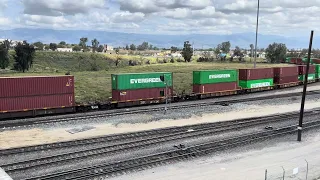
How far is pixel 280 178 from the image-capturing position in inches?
666

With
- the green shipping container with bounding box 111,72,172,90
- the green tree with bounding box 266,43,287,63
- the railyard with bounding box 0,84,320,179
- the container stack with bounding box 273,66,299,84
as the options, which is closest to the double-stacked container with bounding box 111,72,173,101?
the green shipping container with bounding box 111,72,172,90

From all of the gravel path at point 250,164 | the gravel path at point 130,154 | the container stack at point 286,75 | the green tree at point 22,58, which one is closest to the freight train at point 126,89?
the container stack at point 286,75

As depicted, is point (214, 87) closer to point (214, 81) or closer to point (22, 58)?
point (214, 81)

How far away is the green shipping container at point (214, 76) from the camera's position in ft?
141

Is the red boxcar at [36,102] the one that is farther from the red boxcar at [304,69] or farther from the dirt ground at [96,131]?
the red boxcar at [304,69]

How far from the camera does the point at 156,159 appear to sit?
20000mm

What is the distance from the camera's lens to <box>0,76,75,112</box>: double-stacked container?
28.8 metres

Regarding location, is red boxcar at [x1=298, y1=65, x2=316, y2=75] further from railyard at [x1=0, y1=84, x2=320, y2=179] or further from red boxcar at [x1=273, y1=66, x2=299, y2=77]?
railyard at [x1=0, y1=84, x2=320, y2=179]

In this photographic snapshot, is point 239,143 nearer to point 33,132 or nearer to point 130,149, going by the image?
point 130,149

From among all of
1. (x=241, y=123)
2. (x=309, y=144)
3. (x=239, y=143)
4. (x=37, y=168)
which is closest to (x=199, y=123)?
(x=241, y=123)

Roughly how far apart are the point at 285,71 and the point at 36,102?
40967 mm

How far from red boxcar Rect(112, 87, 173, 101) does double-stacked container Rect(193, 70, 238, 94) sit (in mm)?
5999

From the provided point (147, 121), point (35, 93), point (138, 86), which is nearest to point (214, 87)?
point (138, 86)

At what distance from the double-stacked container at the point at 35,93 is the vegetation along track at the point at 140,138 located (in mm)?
9170
